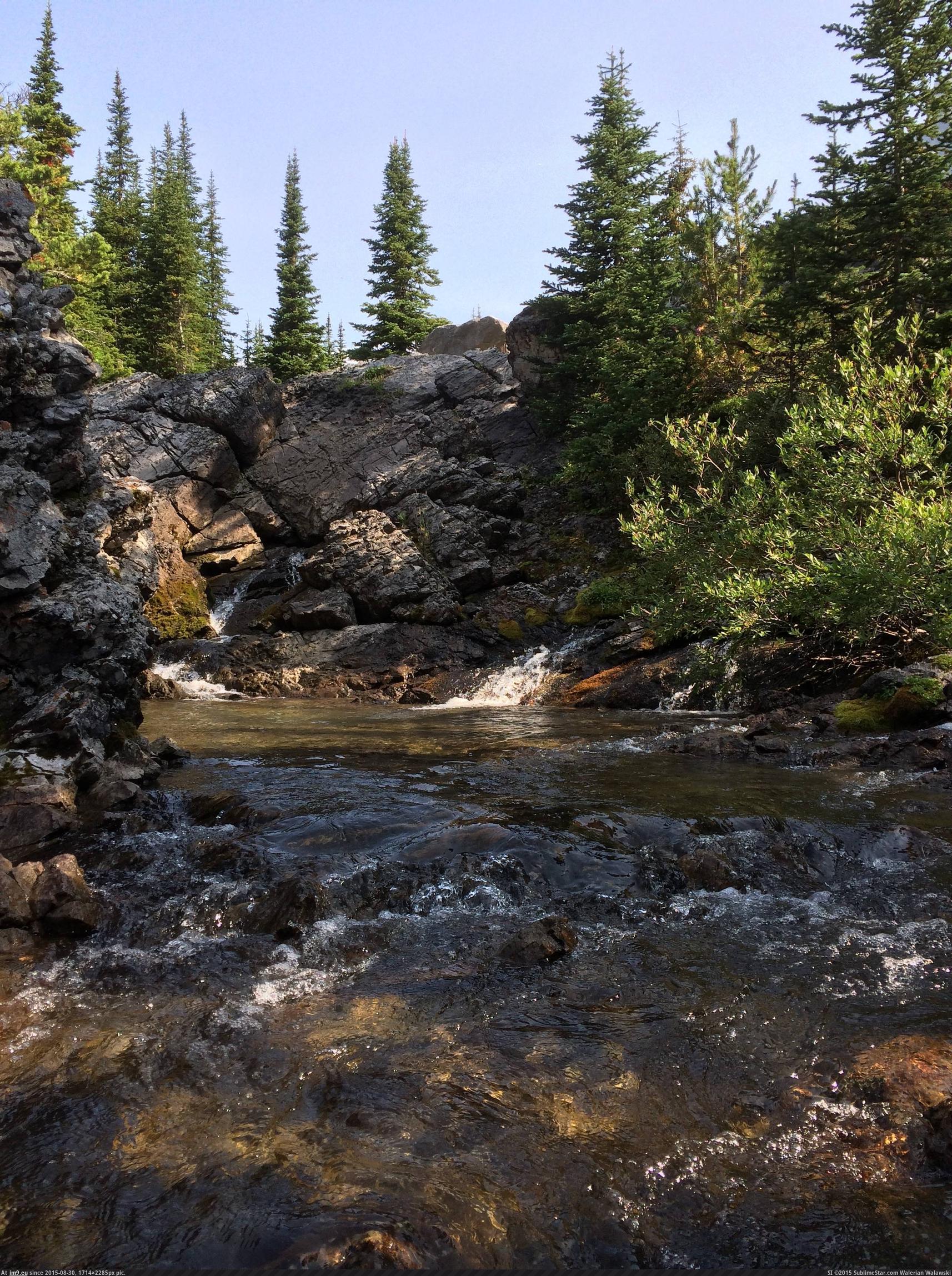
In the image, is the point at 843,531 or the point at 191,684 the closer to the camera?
the point at 843,531

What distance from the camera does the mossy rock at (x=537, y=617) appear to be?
26.5 m

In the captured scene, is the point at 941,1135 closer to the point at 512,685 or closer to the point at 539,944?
the point at 539,944

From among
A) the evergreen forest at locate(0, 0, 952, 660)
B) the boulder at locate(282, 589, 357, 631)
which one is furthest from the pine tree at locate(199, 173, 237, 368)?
the boulder at locate(282, 589, 357, 631)

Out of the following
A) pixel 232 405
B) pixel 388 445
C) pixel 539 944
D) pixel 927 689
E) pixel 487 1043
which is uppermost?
pixel 232 405

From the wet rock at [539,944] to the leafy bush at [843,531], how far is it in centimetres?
996

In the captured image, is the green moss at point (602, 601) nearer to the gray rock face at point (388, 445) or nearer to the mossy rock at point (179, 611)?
the gray rock face at point (388, 445)

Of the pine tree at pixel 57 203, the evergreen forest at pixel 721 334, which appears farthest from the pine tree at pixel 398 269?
the pine tree at pixel 57 203

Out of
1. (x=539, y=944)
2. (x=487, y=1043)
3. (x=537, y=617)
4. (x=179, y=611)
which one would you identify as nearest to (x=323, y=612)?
(x=179, y=611)

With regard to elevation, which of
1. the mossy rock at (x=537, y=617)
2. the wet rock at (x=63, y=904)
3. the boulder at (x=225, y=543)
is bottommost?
the wet rock at (x=63, y=904)

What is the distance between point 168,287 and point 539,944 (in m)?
45.3

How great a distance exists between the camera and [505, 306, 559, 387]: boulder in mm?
36469

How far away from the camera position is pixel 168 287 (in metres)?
41.6

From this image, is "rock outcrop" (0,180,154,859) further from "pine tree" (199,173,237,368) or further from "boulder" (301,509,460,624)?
"pine tree" (199,173,237,368)

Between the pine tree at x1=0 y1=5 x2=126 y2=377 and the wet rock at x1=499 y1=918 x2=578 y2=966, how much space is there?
1296 inches
